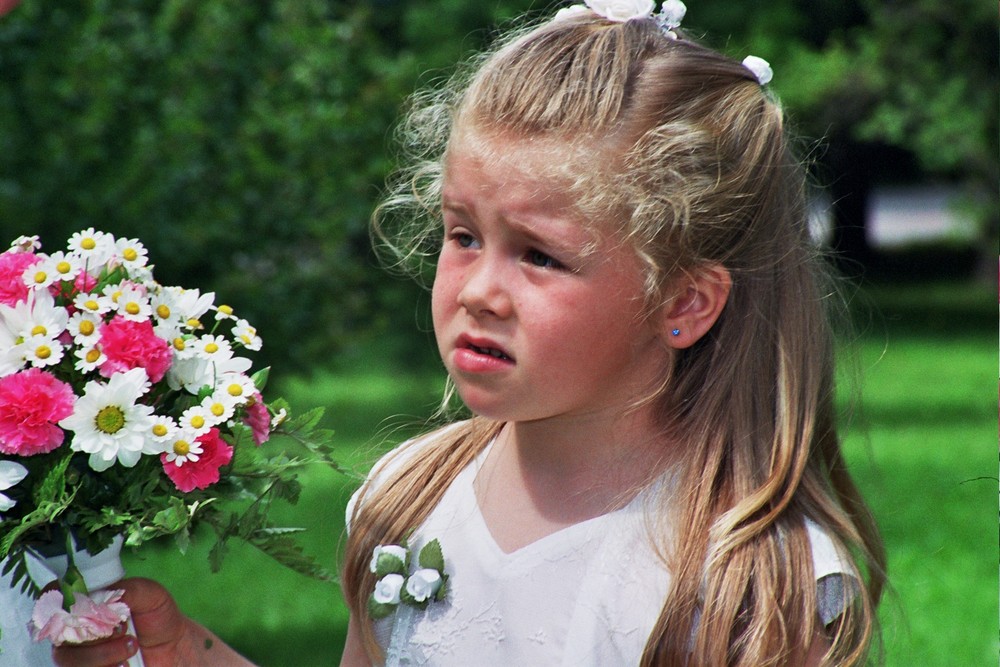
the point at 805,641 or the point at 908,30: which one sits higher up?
the point at 805,641

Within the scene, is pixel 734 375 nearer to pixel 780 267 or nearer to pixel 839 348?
pixel 780 267

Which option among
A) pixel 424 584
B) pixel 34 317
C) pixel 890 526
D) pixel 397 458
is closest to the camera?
pixel 34 317

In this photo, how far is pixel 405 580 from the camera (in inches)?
88.0

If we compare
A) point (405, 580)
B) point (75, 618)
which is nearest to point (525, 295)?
point (405, 580)

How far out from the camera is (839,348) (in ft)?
7.92

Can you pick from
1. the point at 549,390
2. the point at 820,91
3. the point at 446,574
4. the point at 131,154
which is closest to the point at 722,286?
the point at 549,390

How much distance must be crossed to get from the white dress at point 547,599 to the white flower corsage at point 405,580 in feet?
0.07

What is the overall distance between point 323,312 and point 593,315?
478 centimetres

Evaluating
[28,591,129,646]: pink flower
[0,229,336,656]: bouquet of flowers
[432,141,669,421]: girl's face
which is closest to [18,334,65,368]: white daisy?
[0,229,336,656]: bouquet of flowers

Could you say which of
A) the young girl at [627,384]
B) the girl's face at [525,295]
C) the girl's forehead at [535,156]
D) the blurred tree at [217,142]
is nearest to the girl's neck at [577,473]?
the young girl at [627,384]

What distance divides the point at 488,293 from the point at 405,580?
57 cm

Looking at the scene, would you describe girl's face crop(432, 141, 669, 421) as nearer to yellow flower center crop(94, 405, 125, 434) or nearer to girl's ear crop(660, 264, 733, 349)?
girl's ear crop(660, 264, 733, 349)

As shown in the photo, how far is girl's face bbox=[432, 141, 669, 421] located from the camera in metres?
1.99

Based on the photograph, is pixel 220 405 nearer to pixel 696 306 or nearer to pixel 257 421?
pixel 257 421
